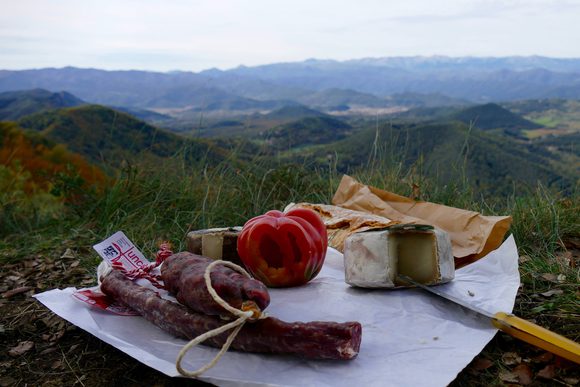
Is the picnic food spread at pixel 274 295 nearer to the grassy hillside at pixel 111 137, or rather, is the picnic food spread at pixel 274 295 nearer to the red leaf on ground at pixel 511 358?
the red leaf on ground at pixel 511 358

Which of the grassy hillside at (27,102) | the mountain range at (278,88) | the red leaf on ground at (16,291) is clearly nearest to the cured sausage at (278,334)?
the red leaf on ground at (16,291)

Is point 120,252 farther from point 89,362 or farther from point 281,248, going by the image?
point 281,248

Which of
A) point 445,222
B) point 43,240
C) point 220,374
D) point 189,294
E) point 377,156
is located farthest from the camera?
point 377,156

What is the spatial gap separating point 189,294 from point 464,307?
1088 mm

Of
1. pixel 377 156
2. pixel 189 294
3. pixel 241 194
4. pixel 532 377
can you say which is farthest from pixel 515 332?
pixel 377 156

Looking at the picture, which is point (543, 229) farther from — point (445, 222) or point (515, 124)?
point (515, 124)

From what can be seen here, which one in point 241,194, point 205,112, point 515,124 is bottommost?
point 515,124

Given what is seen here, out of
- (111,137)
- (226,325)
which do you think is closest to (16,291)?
(226,325)

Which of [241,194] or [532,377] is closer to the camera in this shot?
[532,377]

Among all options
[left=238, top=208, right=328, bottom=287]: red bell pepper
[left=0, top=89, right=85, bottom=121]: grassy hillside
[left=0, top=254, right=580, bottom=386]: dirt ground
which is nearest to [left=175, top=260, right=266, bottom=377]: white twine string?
[left=0, top=254, right=580, bottom=386]: dirt ground

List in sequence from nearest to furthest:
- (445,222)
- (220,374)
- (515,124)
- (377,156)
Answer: (220,374) → (445,222) → (377,156) → (515,124)

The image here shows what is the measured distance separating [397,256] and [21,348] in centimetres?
157

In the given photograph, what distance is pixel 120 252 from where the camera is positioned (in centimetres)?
273

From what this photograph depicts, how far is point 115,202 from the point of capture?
4035 mm
